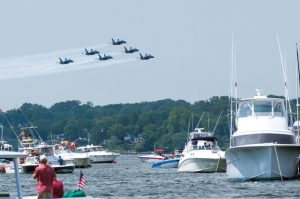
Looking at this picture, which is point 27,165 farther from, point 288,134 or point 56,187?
point 56,187

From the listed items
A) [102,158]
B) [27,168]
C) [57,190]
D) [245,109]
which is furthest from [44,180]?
[102,158]

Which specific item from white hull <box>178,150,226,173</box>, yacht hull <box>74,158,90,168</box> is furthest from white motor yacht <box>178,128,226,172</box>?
yacht hull <box>74,158,90,168</box>

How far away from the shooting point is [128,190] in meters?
68.0

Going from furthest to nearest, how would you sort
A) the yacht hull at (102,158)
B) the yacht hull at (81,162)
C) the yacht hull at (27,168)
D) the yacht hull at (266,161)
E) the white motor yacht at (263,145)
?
the yacht hull at (102,158) < the yacht hull at (81,162) < the yacht hull at (27,168) < the white motor yacht at (263,145) < the yacht hull at (266,161)

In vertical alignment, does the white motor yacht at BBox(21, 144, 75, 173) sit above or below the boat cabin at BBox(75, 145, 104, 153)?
below

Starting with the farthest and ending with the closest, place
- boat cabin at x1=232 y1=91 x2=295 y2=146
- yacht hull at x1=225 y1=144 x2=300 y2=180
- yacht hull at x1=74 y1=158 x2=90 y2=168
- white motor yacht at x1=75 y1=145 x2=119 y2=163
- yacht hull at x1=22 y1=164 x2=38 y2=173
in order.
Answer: white motor yacht at x1=75 y1=145 x2=119 y2=163, yacht hull at x1=74 y1=158 x2=90 y2=168, yacht hull at x1=22 y1=164 x2=38 y2=173, boat cabin at x1=232 y1=91 x2=295 y2=146, yacht hull at x1=225 y1=144 x2=300 y2=180

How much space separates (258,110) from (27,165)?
39.9 meters

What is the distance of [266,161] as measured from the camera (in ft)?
230

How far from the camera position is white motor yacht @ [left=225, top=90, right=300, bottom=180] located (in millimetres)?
70000

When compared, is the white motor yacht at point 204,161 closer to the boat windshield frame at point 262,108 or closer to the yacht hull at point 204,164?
the yacht hull at point 204,164

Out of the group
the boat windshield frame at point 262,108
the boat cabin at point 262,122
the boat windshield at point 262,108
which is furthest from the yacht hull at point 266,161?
the boat windshield at point 262,108

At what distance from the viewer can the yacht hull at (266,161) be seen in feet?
229

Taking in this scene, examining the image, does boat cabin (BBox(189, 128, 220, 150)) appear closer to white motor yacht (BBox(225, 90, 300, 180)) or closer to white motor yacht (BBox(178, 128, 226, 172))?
white motor yacht (BBox(178, 128, 226, 172))

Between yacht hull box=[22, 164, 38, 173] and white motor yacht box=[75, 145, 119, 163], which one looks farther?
white motor yacht box=[75, 145, 119, 163]
